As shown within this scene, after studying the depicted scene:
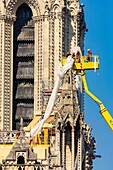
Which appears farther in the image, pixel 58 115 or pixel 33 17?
pixel 33 17

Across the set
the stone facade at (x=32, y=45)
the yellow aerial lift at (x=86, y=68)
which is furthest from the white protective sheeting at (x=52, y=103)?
the stone facade at (x=32, y=45)

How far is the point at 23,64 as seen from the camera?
150 m

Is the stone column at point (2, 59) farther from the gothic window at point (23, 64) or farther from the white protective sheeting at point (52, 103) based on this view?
the white protective sheeting at point (52, 103)

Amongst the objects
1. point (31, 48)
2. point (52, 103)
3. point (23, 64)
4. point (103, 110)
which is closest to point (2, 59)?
point (23, 64)

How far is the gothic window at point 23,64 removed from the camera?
149 meters

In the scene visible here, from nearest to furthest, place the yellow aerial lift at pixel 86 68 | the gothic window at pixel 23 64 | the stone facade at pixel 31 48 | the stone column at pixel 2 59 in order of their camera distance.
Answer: the yellow aerial lift at pixel 86 68
the stone column at pixel 2 59
the stone facade at pixel 31 48
the gothic window at pixel 23 64

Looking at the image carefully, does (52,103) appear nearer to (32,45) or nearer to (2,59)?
(2,59)

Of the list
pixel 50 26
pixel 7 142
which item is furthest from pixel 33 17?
pixel 7 142

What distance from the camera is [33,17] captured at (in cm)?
14950

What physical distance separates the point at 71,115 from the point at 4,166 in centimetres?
692

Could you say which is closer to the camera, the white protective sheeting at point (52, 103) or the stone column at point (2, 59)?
the white protective sheeting at point (52, 103)

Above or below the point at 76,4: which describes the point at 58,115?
below

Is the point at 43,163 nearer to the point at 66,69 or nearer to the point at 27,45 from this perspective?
the point at 66,69

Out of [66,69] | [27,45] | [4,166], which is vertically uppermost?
[27,45]
